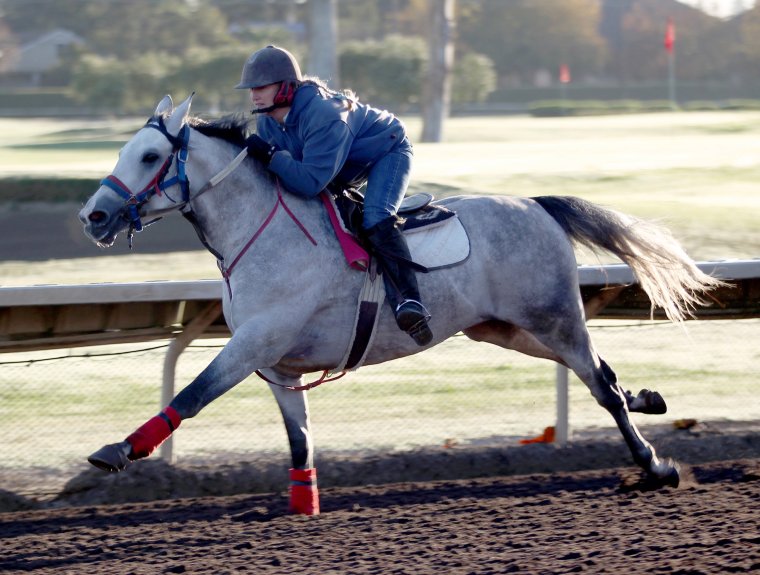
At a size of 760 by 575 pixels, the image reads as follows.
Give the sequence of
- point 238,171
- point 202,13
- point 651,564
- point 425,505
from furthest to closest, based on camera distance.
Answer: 1. point 202,13
2. point 425,505
3. point 238,171
4. point 651,564

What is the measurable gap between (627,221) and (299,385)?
1.83m

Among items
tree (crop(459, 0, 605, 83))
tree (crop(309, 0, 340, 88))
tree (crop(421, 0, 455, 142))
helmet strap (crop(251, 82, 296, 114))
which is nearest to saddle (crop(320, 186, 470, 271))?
helmet strap (crop(251, 82, 296, 114))

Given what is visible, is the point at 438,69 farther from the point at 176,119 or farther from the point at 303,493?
the point at 176,119

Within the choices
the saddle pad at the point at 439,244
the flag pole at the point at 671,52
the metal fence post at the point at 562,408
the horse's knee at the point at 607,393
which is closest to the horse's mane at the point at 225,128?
the saddle pad at the point at 439,244

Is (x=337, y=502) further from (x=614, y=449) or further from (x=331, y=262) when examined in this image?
(x=614, y=449)

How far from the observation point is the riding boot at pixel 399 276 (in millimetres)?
5035

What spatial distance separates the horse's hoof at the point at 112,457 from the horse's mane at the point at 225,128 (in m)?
1.35

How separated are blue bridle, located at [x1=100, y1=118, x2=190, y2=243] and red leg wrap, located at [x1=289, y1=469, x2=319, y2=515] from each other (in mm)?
1246

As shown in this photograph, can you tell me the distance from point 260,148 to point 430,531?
1.68 meters

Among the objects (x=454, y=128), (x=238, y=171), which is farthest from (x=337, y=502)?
(x=454, y=128)

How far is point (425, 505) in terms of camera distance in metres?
5.32

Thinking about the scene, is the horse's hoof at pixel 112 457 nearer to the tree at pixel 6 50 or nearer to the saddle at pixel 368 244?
the saddle at pixel 368 244

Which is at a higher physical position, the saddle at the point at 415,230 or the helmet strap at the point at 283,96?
the helmet strap at the point at 283,96

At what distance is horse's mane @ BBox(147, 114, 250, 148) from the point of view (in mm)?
5051
